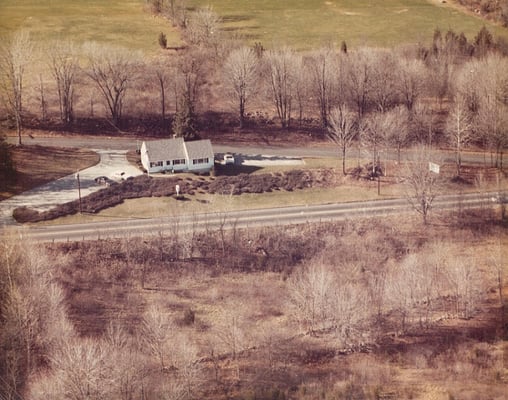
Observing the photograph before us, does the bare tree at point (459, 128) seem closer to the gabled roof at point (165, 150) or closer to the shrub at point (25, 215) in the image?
the gabled roof at point (165, 150)

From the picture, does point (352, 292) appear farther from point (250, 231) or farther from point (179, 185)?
point (179, 185)

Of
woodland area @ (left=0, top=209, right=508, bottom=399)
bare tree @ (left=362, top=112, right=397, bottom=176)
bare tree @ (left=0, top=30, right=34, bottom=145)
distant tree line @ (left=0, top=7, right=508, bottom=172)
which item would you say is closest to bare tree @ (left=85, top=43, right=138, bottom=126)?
distant tree line @ (left=0, top=7, right=508, bottom=172)

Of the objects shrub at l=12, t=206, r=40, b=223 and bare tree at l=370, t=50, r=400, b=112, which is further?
bare tree at l=370, t=50, r=400, b=112

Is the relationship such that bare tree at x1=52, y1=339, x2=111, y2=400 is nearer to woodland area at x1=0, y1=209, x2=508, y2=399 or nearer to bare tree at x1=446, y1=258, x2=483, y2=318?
woodland area at x1=0, y1=209, x2=508, y2=399

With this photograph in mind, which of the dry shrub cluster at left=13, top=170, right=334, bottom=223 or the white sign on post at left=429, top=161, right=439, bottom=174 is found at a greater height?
the white sign on post at left=429, top=161, right=439, bottom=174

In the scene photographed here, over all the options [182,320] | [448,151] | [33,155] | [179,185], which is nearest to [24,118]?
[33,155]

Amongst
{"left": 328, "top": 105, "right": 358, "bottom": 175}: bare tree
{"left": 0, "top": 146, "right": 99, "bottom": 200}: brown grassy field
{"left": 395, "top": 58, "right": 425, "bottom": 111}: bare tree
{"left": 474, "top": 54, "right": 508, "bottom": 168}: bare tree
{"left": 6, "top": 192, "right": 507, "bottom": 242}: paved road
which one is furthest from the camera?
{"left": 395, "top": 58, "right": 425, "bottom": 111}: bare tree

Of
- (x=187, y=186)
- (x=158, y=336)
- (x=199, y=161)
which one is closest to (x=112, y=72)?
(x=199, y=161)

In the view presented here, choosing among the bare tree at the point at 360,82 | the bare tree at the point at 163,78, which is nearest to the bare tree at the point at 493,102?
the bare tree at the point at 360,82
